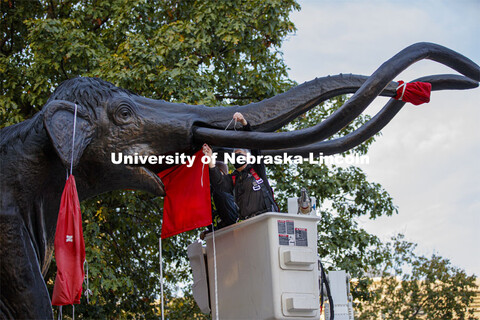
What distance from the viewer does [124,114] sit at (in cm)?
498

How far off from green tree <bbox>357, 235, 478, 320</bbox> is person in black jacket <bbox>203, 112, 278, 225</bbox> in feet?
45.0

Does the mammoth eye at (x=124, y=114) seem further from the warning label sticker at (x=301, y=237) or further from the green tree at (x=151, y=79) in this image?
the green tree at (x=151, y=79)

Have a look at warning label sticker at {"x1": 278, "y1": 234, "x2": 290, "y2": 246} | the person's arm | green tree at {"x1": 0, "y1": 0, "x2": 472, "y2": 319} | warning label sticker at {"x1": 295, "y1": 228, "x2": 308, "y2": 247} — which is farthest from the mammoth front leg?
green tree at {"x1": 0, "y1": 0, "x2": 472, "y2": 319}

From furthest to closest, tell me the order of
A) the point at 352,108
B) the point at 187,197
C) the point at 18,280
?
the point at 187,197 < the point at 18,280 < the point at 352,108

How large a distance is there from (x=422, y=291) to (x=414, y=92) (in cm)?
1564

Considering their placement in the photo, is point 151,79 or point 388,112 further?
point 151,79

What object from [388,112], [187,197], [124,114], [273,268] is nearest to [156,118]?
[124,114]

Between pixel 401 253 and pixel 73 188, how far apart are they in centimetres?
1640

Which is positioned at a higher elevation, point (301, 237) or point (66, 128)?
point (66, 128)

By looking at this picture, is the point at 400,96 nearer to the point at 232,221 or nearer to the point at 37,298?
the point at 232,221

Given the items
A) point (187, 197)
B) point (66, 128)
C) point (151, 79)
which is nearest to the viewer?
point (66, 128)

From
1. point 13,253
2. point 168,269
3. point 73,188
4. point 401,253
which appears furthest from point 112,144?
point 401,253

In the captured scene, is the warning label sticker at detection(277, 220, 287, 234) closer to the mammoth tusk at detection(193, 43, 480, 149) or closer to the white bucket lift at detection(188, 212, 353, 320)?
the white bucket lift at detection(188, 212, 353, 320)

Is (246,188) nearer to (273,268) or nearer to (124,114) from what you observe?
(273,268)
